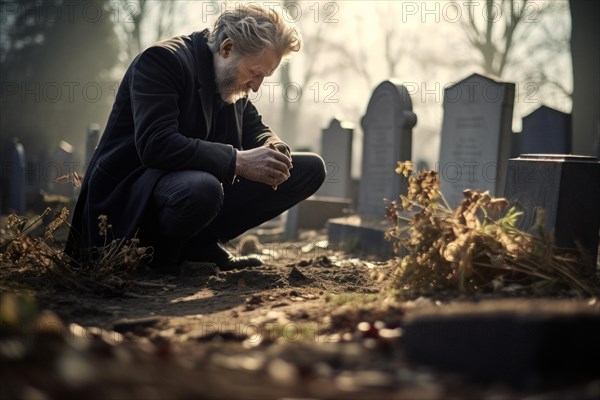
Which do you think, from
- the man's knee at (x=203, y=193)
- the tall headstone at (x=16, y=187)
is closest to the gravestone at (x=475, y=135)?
the man's knee at (x=203, y=193)

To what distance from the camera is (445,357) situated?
6.48 ft

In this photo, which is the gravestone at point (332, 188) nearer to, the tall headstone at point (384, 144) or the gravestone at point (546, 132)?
the tall headstone at point (384, 144)

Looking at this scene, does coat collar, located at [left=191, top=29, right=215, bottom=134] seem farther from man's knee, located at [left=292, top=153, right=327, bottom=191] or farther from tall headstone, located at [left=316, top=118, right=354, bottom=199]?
tall headstone, located at [left=316, top=118, right=354, bottom=199]

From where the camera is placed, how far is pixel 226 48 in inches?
163

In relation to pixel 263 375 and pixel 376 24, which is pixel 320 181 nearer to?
pixel 263 375

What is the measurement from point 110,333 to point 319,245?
4.93m

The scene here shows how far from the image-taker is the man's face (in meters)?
4.07

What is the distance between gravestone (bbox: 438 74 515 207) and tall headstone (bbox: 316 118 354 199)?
8.98 feet

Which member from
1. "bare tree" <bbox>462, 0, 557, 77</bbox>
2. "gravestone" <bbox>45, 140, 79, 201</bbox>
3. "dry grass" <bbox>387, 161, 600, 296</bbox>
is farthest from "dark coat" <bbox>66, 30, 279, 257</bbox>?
"bare tree" <bbox>462, 0, 557, 77</bbox>

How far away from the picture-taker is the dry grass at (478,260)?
10.8 feet

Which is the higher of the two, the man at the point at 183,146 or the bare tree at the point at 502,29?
the bare tree at the point at 502,29

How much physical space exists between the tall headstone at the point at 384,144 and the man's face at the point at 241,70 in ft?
13.5

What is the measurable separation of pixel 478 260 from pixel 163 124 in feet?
5.86

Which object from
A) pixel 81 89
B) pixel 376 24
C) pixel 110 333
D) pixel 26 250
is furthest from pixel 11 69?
pixel 110 333
